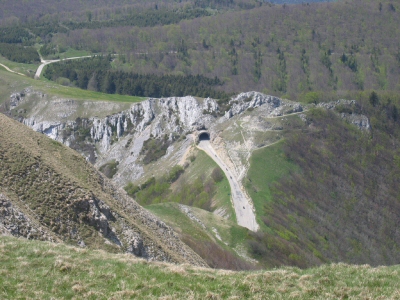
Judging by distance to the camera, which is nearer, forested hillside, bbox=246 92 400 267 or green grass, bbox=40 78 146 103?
forested hillside, bbox=246 92 400 267

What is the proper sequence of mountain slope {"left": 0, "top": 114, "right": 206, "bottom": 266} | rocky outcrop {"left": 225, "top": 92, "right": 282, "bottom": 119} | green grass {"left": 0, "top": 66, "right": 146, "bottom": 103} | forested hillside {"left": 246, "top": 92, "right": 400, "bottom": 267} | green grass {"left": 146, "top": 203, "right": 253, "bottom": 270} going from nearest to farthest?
mountain slope {"left": 0, "top": 114, "right": 206, "bottom": 266} < green grass {"left": 146, "top": 203, "right": 253, "bottom": 270} < forested hillside {"left": 246, "top": 92, "right": 400, "bottom": 267} < rocky outcrop {"left": 225, "top": 92, "right": 282, "bottom": 119} < green grass {"left": 0, "top": 66, "right": 146, "bottom": 103}

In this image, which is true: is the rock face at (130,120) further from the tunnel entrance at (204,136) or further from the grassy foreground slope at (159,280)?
the grassy foreground slope at (159,280)

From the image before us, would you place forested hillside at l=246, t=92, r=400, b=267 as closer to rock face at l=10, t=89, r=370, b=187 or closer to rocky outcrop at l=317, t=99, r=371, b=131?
rocky outcrop at l=317, t=99, r=371, b=131

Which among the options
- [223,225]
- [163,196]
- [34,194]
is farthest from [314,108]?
[34,194]

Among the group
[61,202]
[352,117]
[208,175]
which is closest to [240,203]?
[208,175]

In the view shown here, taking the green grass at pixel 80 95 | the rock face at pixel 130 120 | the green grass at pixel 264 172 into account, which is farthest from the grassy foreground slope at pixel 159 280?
the green grass at pixel 80 95

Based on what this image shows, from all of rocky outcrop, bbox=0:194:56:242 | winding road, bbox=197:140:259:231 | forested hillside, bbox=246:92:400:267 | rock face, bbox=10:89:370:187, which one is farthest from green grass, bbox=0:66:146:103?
rocky outcrop, bbox=0:194:56:242
